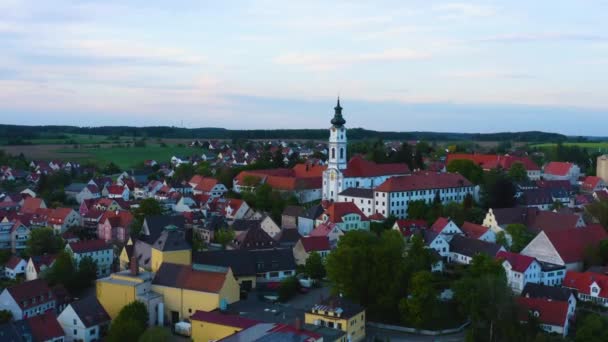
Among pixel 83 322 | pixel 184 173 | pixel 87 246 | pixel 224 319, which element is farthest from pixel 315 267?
pixel 184 173

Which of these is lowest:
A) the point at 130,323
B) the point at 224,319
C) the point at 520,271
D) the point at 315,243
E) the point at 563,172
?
the point at 130,323

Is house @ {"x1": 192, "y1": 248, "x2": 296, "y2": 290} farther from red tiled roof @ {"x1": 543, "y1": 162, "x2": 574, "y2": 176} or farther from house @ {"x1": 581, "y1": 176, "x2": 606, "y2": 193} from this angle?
red tiled roof @ {"x1": 543, "y1": 162, "x2": 574, "y2": 176}

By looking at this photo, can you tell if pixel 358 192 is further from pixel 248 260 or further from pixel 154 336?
pixel 154 336

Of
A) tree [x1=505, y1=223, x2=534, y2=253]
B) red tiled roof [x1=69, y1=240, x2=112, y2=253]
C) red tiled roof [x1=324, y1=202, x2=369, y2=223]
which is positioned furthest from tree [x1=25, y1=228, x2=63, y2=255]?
tree [x1=505, y1=223, x2=534, y2=253]

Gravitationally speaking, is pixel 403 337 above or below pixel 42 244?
below

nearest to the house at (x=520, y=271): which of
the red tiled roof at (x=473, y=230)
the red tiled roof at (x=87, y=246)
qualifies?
the red tiled roof at (x=473, y=230)

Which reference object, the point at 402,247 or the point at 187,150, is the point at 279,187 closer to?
the point at 402,247

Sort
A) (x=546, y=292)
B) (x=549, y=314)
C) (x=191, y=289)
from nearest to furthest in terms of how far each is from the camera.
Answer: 1. (x=549, y=314)
2. (x=191, y=289)
3. (x=546, y=292)

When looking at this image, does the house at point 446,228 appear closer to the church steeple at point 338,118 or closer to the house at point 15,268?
the church steeple at point 338,118
